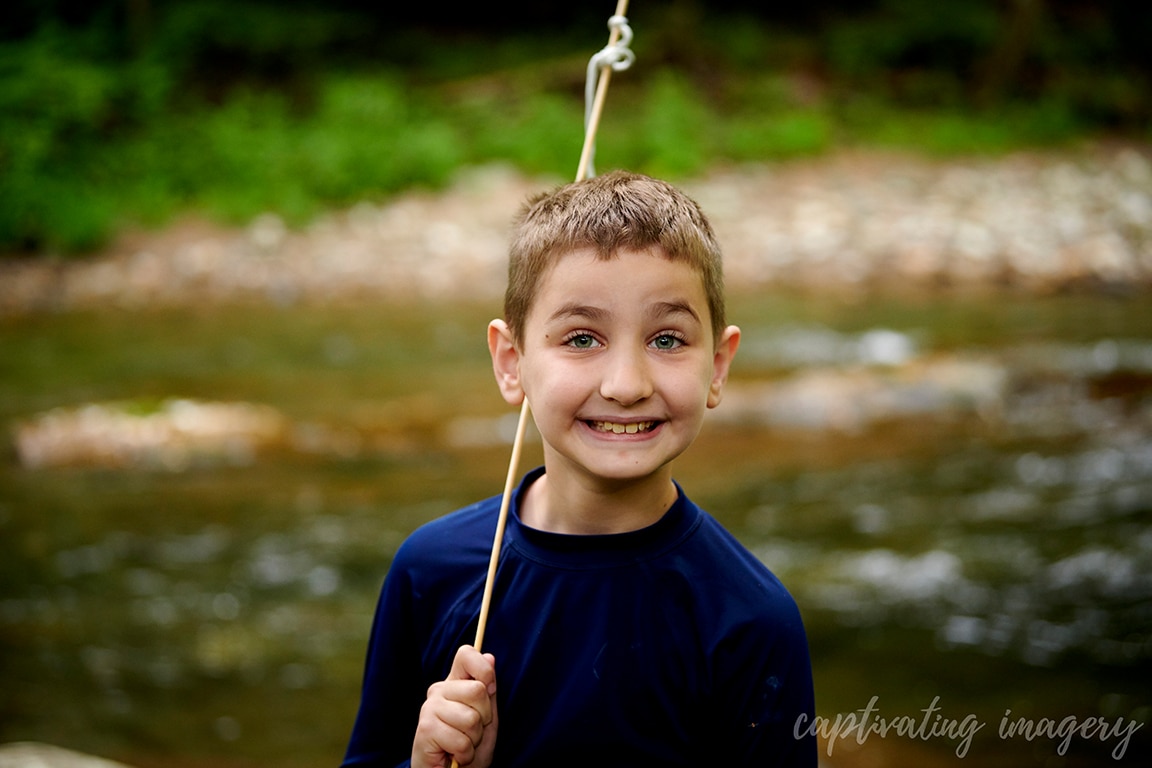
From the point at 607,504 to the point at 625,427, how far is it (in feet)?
0.50

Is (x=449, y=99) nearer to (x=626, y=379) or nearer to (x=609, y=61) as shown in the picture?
(x=609, y=61)

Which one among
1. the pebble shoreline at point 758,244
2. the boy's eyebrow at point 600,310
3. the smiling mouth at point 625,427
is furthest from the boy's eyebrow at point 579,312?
the pebble shoreline at point 758,244

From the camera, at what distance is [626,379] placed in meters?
1.67

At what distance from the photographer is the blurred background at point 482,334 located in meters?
4.78

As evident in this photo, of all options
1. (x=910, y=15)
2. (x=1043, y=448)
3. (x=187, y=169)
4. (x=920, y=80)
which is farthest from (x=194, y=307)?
(x=910, y=15)

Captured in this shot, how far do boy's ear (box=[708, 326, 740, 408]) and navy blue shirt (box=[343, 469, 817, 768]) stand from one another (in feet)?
0.65

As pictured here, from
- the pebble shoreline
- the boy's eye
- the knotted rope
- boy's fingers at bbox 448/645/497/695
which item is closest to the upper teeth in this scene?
the boy's eye

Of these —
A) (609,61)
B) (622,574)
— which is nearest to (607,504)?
(622,574)

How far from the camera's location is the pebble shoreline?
37.6 ft

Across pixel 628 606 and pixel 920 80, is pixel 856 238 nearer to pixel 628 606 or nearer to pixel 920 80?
pixel 920 80

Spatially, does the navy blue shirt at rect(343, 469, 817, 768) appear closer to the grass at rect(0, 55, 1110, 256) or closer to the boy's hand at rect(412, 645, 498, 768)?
the boy's hand at rect(412, 645, 498, 768)

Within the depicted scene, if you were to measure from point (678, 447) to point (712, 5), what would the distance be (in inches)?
784

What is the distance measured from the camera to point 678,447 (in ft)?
5.66

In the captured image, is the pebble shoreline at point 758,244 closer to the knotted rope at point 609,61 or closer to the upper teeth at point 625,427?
the knotted rope at point 609,61
